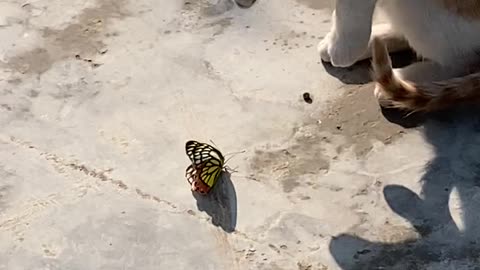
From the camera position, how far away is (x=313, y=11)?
2.88m

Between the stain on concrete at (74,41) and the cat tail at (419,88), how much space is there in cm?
78

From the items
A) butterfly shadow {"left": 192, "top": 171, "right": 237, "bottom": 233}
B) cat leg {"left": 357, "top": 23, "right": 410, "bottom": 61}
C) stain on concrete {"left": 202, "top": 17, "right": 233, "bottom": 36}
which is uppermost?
cat leg {"left": 357, "top": 23, "right": 410, "bottom": 61}

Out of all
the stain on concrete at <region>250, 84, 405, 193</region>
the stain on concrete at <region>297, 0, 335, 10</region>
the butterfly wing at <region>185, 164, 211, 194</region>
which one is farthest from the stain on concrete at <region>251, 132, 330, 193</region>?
the stain on concrete at <region>297, 0, 335, 10</region>

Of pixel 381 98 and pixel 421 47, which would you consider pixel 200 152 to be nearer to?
pixel 381 98

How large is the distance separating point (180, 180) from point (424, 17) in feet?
2.22

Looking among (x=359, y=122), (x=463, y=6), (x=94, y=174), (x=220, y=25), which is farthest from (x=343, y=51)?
(x=94, y=174)

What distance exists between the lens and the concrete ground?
2238 millimetres

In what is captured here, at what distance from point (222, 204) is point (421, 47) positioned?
0.63m

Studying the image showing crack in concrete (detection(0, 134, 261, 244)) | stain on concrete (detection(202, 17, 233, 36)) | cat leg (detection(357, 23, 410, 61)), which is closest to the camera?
crack in concrete (detection(0, 134, 261, 244))

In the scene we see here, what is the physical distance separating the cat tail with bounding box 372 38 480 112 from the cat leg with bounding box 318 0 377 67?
0.06 metres

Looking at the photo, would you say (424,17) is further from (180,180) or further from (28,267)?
(28,267)

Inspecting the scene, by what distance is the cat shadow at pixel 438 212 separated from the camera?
219 centimetres

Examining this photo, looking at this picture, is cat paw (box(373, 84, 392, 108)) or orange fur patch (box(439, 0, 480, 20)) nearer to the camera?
orange fur patch (box(439, 0, 480, 20))

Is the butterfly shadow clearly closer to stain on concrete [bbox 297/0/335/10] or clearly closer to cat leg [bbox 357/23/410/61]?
cat leg [bbox 357/23/410/61]
